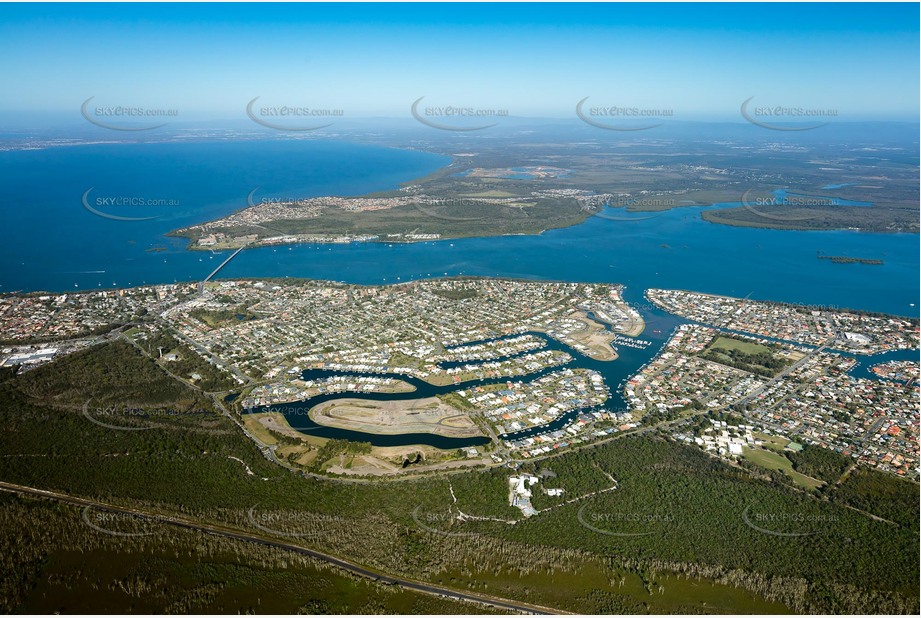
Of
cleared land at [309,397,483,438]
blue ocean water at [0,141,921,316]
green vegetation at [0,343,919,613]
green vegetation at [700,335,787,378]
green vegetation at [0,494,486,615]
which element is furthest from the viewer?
blue ocean water at [0,141,921,316]

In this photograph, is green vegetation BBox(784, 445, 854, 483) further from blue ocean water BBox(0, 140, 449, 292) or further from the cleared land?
blue ocean water BBox(0, 140, 449, 292)

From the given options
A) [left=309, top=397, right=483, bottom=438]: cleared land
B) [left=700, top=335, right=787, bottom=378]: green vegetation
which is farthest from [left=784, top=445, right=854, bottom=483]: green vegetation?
[left=309, top=397, right=483, bottom=438]: cleared land

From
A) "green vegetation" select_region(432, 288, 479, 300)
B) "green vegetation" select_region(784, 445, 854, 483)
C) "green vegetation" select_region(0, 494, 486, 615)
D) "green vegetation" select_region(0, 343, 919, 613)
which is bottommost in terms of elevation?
"green vegetation" select_region(0, 494, 486, 615)

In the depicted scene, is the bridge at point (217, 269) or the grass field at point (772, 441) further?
the bridge at point (217, 269)

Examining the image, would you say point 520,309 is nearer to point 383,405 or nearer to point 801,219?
point 383,405

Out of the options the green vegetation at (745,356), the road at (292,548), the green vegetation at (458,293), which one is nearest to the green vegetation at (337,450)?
the road at (292,548)

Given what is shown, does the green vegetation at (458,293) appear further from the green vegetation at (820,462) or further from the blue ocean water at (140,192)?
the green vegetation at (820,462)

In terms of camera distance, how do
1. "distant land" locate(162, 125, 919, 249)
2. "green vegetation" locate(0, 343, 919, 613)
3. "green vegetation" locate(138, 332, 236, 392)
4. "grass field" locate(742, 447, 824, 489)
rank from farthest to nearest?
"distant land" locate(162, 125, 919, 249) < "green vegetation" locate(138, 332, 236, 392) < "grass field" locate(742, 447, 824, 489) < "green vegetation" locate(0, 343, 919, 613)
